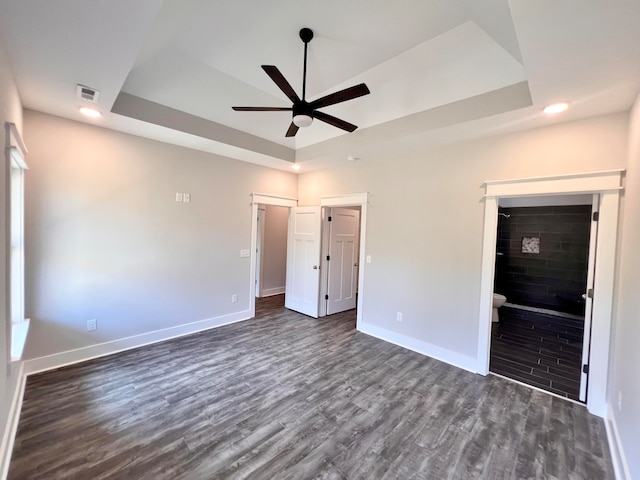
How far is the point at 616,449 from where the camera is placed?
189cm

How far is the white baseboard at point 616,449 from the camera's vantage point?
170cm

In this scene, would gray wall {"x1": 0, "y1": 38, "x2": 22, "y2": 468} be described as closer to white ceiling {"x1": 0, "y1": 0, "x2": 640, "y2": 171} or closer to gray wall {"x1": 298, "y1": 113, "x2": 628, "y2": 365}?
white ceiling {"x1": 0, "y1": 0, "x2": 640, "y2": 171}

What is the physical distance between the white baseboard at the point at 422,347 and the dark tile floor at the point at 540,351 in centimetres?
31

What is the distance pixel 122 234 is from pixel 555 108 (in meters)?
4.67

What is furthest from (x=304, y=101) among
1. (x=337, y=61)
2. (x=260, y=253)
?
(x=260, y=253)

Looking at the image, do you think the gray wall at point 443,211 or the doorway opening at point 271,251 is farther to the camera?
the doorway opening at point 271,251

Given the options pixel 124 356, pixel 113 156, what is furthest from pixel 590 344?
pixel 113 156

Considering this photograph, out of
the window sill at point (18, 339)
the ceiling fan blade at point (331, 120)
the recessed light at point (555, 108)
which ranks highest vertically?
the recessed light at point (555, 108)

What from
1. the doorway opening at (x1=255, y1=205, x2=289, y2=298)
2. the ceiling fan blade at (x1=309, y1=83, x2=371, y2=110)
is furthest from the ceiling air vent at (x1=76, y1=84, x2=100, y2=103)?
the doorway opening at (x1=255, y1=205, x2=289, y2=298)

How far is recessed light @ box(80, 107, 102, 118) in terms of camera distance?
2.69 m

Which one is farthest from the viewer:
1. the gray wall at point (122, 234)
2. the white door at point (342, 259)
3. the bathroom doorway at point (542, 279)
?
the white door at point (342, 259)

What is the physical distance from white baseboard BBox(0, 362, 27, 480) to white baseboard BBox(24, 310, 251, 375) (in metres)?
0.33

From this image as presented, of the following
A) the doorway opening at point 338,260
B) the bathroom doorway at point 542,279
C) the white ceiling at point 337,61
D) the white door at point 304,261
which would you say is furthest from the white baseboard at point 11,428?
the bathroom doorway at point 542,279

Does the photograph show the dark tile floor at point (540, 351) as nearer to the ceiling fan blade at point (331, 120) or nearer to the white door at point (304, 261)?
the white door at point (304, 261)
